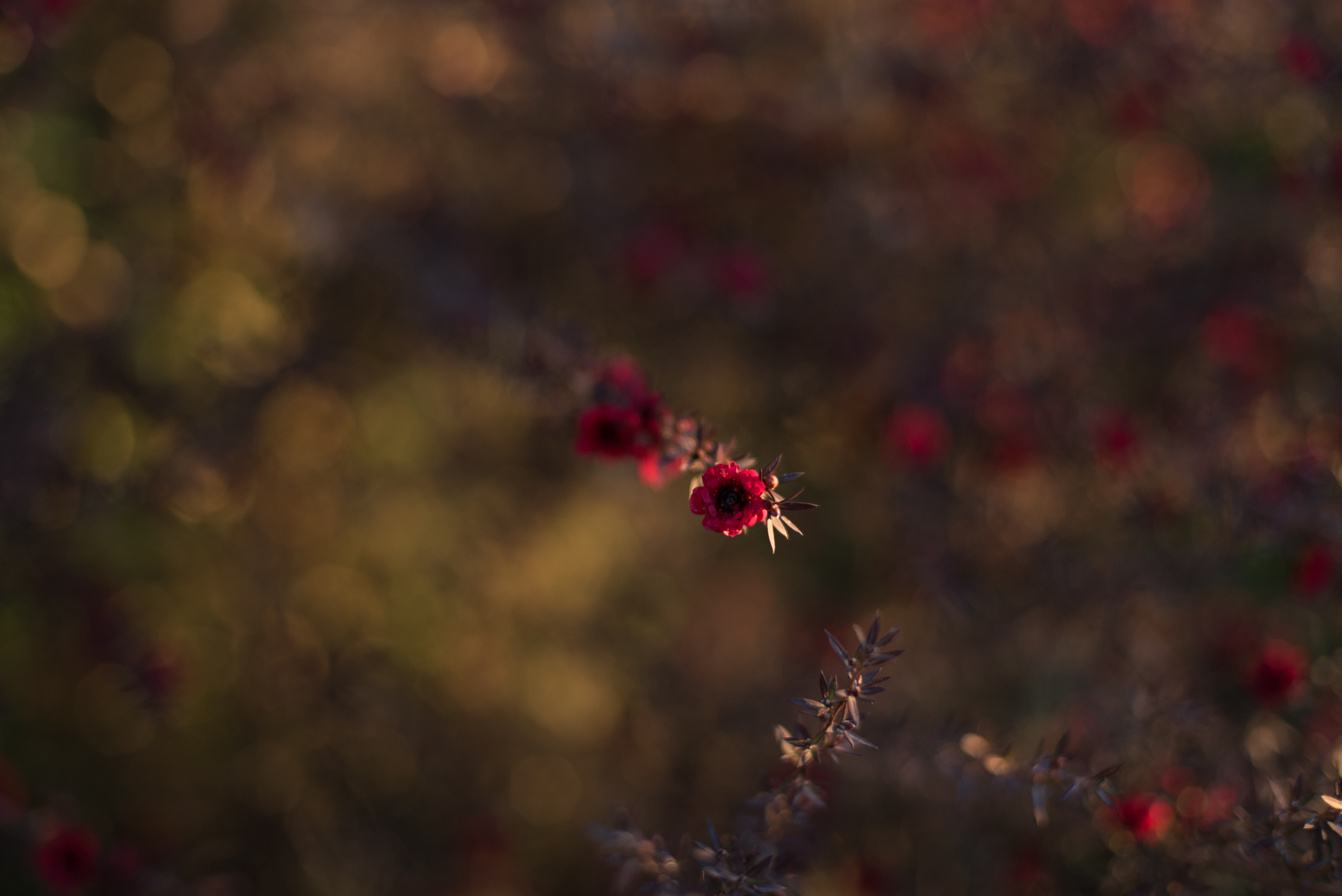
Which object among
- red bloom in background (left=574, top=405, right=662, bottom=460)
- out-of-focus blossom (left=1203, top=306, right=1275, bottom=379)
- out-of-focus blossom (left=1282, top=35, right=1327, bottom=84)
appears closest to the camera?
red bloom in background (left=574, top=405, right=662, bottom=460)

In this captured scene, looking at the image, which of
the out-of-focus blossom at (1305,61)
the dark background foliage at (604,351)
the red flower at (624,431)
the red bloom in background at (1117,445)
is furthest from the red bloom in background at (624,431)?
the out-of-focus blossom at (1305,61)

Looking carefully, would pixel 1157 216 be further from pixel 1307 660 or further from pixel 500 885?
pixel 500 885

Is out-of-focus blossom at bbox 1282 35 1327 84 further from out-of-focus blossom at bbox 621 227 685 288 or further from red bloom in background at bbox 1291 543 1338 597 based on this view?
out-of-focus blossom at bbox 621 227 685 288

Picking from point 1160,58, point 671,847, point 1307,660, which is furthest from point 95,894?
point 1160,58

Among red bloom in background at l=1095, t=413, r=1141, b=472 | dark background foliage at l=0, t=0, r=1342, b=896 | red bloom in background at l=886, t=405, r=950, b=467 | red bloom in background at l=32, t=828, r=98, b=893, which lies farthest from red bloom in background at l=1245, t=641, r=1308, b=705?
red bloom in background at l=32, t=828, r=98, b=893

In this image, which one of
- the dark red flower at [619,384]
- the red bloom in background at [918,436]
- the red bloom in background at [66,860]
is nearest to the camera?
the dark red flower at [619,384]

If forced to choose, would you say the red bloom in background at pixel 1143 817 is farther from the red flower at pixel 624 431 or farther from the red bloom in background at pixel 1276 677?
the red flower at pixel 624 431
